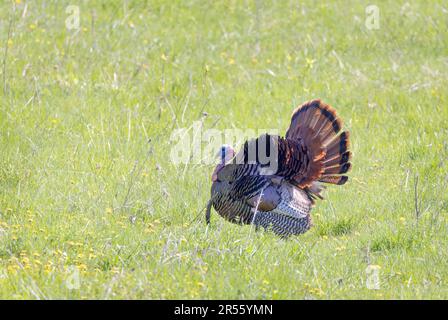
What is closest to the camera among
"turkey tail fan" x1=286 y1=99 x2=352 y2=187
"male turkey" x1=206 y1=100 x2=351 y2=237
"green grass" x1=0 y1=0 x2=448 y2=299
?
"green grass" x1=0 y1=0 x2=448 y2=299

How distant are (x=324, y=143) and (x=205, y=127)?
1664 mm

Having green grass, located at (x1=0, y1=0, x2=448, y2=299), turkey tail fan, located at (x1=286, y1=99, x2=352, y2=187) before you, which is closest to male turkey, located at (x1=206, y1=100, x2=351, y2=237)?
turkey tail fan, located at (x1=286, y1=99, x2=352, y2=187)

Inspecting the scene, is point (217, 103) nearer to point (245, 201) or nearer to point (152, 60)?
point (152, 60)

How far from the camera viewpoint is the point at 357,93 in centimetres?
959

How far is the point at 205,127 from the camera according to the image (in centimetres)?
863

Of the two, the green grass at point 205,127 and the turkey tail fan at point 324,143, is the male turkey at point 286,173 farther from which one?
the green grass at point 205,127

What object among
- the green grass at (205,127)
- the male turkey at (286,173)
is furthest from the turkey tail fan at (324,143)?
the green grass at (205,127)

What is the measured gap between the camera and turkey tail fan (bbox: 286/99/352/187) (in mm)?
7297

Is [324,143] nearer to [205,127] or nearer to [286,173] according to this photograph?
[286,173]

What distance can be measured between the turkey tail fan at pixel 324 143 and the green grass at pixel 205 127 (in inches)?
12.4

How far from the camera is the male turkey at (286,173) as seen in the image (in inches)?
273

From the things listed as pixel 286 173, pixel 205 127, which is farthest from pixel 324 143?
pixel 205 127

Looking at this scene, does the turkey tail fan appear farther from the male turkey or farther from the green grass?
the green grass
